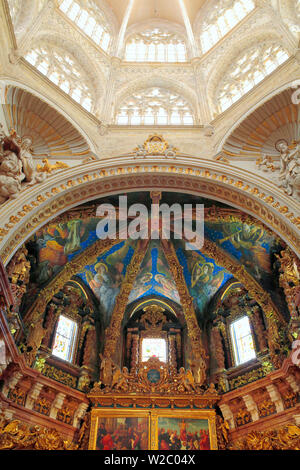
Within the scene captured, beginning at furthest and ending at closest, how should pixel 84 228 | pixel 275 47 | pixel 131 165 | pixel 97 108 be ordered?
pixel 97 108, pixel 275 47, pixel 84 228, pixel 131 165

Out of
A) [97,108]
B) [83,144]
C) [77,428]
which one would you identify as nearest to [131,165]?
[83,144]

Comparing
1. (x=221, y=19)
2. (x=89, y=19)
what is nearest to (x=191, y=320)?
(x=221, y=19)

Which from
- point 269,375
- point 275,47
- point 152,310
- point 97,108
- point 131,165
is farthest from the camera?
point 152,310

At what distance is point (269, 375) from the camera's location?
37.7 feet

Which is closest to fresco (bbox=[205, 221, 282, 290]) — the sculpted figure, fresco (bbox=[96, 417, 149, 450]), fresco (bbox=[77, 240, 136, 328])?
fresco (bbox=[77, 240, 136, 328])

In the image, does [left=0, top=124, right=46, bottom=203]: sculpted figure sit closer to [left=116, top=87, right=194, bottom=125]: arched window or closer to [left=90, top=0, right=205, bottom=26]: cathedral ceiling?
[left=116, top=87, right=194, bottom=125]: arched window

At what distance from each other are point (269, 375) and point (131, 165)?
8724 millimetres

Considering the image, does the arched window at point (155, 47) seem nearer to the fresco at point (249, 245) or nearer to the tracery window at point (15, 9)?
the tracery window at point (15, 9)

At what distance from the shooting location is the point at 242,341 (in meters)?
14.8

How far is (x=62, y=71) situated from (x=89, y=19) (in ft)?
19.0

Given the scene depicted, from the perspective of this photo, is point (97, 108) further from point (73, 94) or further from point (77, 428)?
point (77, 428)

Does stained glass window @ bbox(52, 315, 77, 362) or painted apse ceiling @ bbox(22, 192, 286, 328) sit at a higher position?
painted apse ceiling @ bbox(22, 192, 286, 328)

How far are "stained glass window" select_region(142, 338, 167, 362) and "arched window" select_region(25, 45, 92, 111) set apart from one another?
11.5 metres

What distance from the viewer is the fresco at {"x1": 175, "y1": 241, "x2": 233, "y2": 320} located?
51.4ft
